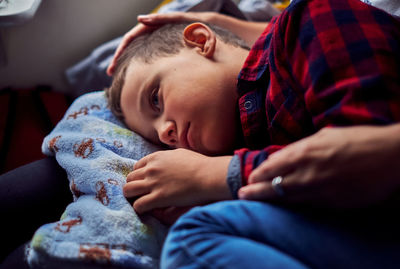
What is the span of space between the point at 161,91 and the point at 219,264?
0.40 metres

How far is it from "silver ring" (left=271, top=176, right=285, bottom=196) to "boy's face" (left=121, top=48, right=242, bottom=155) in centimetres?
25

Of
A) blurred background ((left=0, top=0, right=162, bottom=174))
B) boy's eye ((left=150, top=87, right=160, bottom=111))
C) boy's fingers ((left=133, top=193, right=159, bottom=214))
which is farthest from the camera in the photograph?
blurred background ((left=0, top=0, right=162, bottom=174))

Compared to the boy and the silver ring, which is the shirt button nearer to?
the boy

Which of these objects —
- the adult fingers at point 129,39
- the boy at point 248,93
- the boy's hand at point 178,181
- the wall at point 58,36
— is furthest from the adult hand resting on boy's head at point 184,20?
the boy's hand at point 178,181

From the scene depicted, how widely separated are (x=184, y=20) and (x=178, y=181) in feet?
1.74

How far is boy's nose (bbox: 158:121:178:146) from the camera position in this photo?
28.9 inches

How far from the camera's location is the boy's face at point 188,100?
717mm

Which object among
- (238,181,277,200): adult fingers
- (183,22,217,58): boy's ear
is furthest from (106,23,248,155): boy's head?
(238,181,277,200): adult fingers

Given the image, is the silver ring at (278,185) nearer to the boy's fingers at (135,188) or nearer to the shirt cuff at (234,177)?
the shirt cuff at (234,177)

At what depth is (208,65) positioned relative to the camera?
2.47 ft

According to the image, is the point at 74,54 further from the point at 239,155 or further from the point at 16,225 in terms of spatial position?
the point at 239,155

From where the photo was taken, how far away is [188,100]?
0.71 metres

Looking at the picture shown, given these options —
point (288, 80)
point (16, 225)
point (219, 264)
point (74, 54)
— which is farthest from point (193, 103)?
point (74, 54)

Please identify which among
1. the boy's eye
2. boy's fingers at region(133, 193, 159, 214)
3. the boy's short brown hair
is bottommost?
boy's fingers at region(133, 193, 159, 214)
